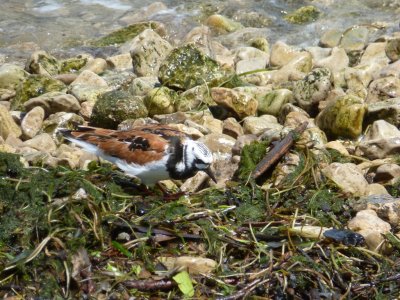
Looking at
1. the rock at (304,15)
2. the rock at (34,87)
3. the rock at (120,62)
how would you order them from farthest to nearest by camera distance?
the rock at (304,15)
the rock at (120,62)
the rock at (34,87)

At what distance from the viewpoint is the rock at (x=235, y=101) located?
7.17 metres

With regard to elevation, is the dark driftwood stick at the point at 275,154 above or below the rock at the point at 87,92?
above

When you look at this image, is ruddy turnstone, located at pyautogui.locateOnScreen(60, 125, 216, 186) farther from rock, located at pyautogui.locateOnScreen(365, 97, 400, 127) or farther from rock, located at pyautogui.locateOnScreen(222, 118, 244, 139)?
rock, located at pyautogui.locateOnScreen(365, 97, 400, 127)

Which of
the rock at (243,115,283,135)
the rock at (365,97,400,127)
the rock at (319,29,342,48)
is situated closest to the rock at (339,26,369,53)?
the rock at (319,29,342,48)

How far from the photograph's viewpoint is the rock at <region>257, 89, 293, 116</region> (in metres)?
7.35

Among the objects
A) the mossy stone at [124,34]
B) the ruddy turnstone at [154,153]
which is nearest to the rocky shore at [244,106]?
the ruddy turnstone at [154,153]

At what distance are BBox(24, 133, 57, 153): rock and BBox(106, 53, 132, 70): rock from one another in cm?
298

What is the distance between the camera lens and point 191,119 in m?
7.11

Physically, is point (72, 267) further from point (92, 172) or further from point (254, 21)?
point (254, 21)

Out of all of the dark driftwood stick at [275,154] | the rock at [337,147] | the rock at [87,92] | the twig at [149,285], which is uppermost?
the twig at [149,285]

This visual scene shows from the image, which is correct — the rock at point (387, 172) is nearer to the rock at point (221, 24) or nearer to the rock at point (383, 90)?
the rock at point (383, 90)

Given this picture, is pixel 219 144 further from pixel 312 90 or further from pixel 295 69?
pixel 295 69

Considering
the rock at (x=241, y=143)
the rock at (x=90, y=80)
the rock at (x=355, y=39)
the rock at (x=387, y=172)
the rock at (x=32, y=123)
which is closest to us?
the rock at (x=387, y=172)

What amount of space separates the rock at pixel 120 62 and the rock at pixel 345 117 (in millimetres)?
3309
